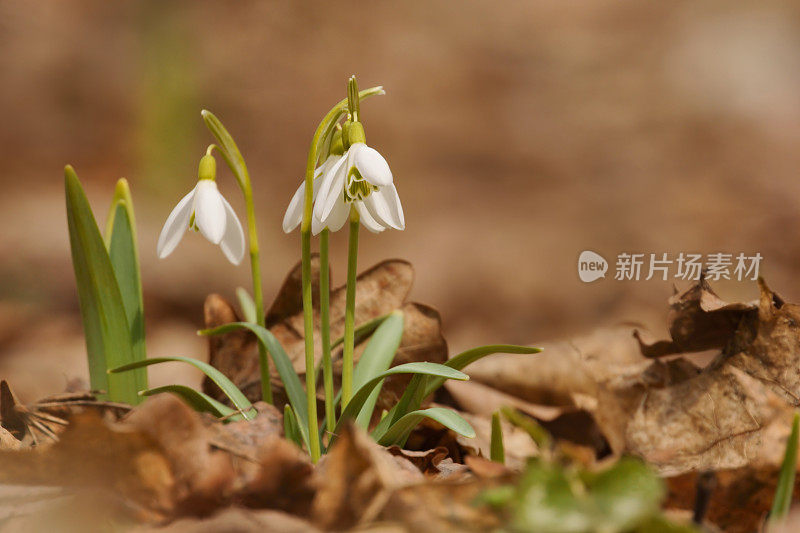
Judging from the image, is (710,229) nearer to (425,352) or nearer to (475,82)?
(475,82)

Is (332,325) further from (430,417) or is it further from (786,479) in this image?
(786,479)


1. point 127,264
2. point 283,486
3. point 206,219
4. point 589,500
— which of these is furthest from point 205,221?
point 589,500

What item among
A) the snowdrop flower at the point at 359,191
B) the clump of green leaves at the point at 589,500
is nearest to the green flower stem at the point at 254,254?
the snowdrop flower at the point at 359,191

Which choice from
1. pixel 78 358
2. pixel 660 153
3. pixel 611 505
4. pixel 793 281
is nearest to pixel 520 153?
pixel 660 153

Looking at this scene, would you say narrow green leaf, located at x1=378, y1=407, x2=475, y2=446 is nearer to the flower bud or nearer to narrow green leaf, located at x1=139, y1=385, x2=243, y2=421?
narrow green leaf, located at x1=139, y1=385, x2=243, y2=421

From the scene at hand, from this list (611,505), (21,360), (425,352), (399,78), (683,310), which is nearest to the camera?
(611,505)

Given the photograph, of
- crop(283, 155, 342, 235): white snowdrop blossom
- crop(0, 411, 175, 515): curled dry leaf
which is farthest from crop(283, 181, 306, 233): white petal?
crop(0, 411, 175, 515): curled dry leaf
